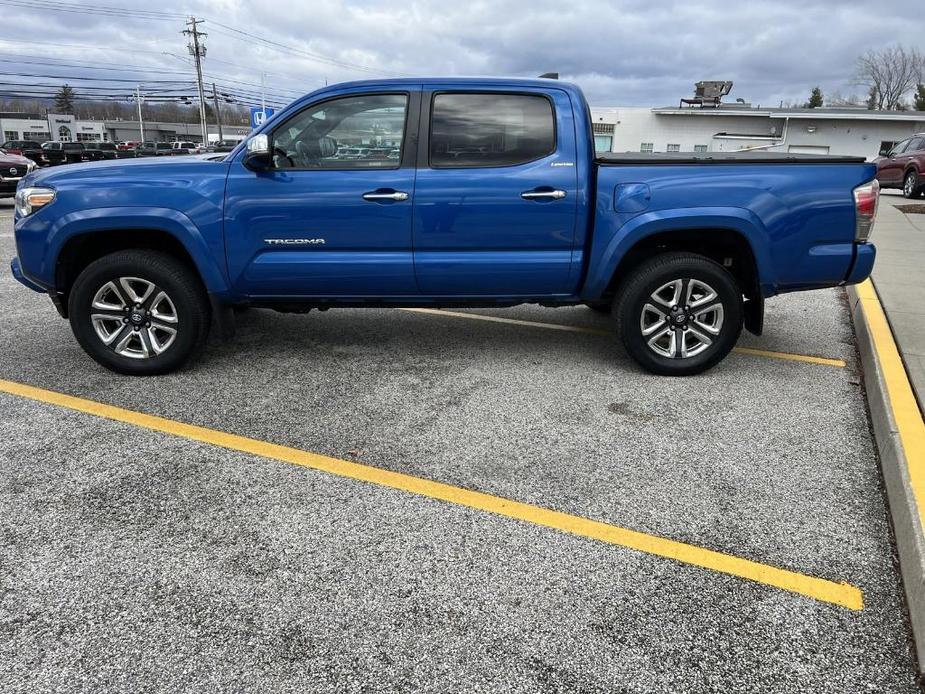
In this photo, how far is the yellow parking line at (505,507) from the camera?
8.53 ft

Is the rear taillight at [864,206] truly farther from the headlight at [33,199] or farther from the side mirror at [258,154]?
the headlight at [33,199]

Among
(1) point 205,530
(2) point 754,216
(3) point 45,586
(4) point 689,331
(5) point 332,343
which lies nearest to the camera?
(3) point 45,586

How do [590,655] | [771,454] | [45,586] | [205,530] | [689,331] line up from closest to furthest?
1. [590,655]
2. [45,586]
3. [205,530]
4. [771,454]
5. [689,331]

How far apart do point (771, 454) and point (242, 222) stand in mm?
3399

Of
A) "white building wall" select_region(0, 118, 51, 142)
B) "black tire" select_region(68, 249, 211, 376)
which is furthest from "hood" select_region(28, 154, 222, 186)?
"white building wall" select_region(0, 118, 51, 142)

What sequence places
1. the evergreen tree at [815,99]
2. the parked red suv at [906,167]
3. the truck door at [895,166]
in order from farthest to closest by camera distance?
1. the evergreen tree at [815,99]
2. the truck door at [895,166]
3. the parked red suv at [906,167]

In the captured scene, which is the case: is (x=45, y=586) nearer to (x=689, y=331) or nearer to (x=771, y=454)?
(x=771, y=454)

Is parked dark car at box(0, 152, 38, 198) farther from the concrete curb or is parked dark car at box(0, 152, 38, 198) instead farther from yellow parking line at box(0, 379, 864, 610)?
the concrete curb

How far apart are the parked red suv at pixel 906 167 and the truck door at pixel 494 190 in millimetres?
16584

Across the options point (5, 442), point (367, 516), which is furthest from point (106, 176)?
point (367, 516)

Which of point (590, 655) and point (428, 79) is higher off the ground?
point (428, 79)

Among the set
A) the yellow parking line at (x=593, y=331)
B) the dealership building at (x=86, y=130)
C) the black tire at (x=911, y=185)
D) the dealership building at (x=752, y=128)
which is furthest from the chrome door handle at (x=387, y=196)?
the dealership building at (x=86, y=130)

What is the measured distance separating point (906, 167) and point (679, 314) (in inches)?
719

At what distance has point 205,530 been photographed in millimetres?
2904
